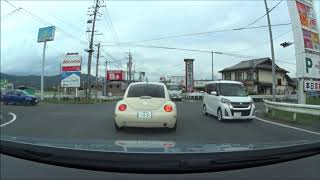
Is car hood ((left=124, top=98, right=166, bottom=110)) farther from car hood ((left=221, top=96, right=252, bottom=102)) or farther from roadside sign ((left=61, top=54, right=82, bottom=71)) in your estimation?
roadside sign ((left=61, top=54, right=82, bottom=71))

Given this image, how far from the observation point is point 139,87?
12141 millimetres

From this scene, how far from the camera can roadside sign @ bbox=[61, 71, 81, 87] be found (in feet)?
156

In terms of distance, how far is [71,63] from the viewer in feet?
158

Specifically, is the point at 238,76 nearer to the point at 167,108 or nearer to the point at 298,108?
the point at 298,108

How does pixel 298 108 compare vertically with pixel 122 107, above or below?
below

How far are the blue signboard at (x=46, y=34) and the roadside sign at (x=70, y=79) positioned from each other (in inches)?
214

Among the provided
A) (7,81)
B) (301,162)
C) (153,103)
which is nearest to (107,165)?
(301,162)

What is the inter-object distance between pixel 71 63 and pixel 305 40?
3154 cm

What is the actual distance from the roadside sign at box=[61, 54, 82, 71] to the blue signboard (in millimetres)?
4108

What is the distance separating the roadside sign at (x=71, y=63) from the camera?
4788 centimetres

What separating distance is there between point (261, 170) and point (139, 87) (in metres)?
8.94

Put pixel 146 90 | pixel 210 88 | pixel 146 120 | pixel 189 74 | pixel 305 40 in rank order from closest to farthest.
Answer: pixel 146 120
pixel 146 90
pixel 210 88
pixel 305 40
pixel 189 74

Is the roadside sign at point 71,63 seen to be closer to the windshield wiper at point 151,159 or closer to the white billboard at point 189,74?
the white billboard at point 189,74

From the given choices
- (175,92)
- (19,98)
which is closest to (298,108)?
(19,98)
